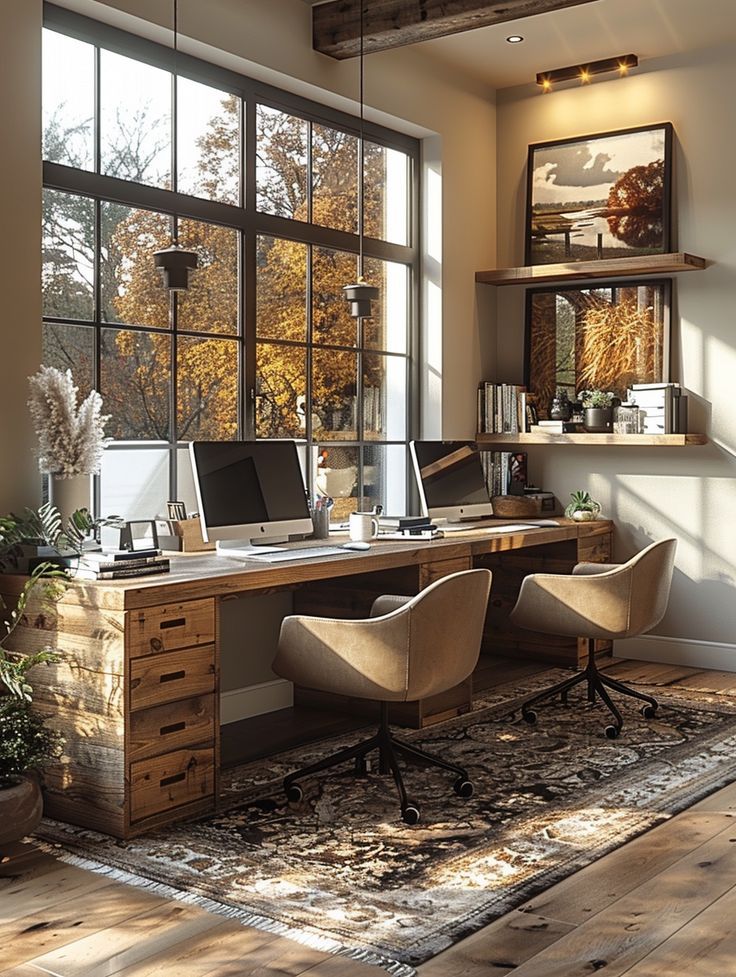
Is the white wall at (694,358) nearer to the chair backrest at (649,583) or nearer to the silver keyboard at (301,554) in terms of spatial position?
the chair backrest at (649,583)

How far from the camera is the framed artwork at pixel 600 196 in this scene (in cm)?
557

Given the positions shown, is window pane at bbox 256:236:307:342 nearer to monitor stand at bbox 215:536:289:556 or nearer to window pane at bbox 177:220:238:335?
window pane at bbox 177:220:238:335

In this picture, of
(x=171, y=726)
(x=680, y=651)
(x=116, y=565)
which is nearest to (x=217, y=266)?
(x=116, y=565)

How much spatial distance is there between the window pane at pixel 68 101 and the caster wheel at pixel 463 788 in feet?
8.23

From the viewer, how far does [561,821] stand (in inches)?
133

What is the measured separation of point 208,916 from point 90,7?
10.0 feet

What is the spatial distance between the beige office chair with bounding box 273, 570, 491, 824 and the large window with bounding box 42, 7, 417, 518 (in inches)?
42.7

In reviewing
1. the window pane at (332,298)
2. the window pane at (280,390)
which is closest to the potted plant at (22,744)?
the window pane at (280,390)

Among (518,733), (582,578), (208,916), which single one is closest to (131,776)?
(208,916)

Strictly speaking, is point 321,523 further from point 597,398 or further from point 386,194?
point 386,194

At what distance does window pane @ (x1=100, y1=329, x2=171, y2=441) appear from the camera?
410 centimetres

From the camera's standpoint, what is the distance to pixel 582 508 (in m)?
5.70

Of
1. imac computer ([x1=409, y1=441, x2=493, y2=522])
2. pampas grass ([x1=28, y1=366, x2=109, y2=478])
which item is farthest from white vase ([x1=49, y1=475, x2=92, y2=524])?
imac computer ([x1=409, y1=441, x2=493, y2=522])

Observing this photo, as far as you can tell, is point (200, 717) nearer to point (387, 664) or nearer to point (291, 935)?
point (387, 664)
